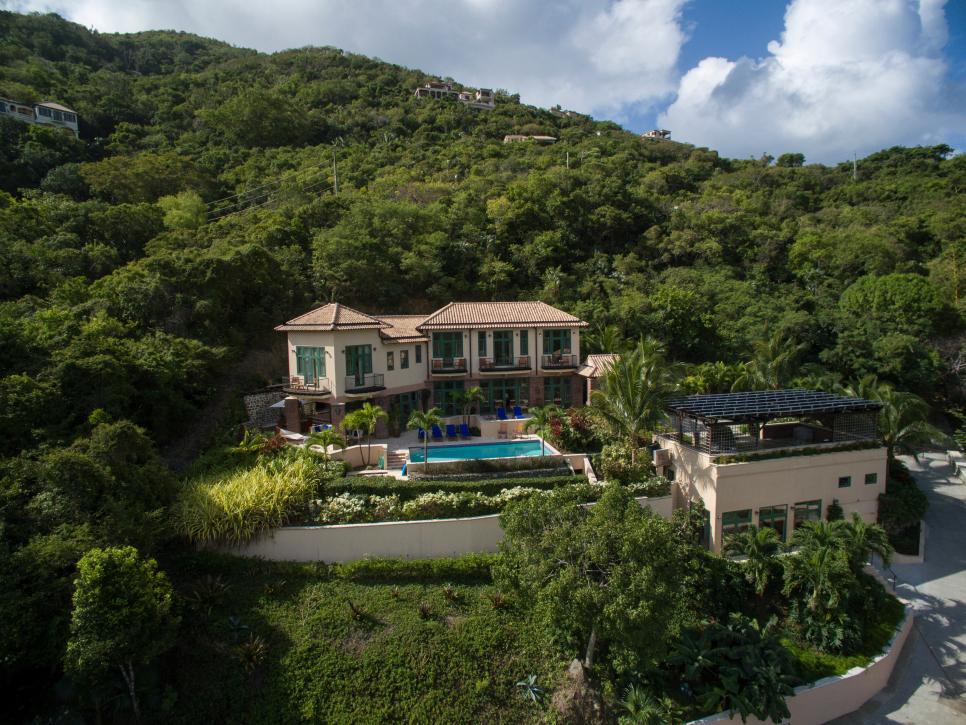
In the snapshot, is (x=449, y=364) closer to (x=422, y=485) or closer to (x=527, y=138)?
(x=422, y=485)

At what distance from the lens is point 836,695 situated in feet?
41.5

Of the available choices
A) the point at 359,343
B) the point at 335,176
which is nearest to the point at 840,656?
the point at 359,343

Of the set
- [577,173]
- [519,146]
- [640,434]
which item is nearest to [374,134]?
[519,146]

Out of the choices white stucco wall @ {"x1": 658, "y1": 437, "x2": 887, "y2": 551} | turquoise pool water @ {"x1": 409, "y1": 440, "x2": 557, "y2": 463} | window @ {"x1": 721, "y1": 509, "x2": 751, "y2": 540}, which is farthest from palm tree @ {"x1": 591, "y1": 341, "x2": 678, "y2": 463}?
window @ {"x1": 721, "y1": 509, "x2": 751, "y2": 540}

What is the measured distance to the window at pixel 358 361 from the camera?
846 inches

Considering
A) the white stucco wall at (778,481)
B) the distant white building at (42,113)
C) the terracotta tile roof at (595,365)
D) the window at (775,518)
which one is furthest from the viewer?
the distant white building at (42,113)

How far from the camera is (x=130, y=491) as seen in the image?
41.0 ft

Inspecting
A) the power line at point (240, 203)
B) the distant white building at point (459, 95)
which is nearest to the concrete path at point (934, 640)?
the power line at point (240, 203)

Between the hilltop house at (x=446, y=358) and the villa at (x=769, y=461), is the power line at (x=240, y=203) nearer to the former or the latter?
the hilltop house at (x=446, y=358)

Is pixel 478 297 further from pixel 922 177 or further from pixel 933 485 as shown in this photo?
pixel 922 177

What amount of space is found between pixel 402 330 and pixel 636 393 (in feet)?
37.5

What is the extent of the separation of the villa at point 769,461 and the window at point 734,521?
3cm

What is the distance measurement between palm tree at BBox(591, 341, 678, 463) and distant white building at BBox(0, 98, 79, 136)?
50.7m

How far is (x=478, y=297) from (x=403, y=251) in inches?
216
